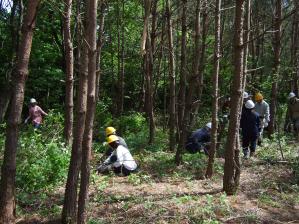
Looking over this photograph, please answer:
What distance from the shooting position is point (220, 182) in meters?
9.16

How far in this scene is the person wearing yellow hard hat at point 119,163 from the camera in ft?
33.6

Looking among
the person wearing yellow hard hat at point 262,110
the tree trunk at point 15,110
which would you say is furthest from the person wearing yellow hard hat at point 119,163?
the person wearing yellow hard hat at point 262,110

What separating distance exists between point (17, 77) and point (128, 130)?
11.3 metres

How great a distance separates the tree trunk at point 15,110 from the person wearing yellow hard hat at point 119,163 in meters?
3.43

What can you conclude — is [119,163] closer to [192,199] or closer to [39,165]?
[39,165]

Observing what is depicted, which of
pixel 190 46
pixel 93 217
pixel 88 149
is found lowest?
pixel 93 217

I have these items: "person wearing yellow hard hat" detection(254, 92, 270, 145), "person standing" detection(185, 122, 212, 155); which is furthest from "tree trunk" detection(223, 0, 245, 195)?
"person wearing yellow hard hat" detection(254, 92, 270, 145)

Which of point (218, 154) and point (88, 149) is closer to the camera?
point (88, 149)

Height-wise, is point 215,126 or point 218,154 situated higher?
point 215,126

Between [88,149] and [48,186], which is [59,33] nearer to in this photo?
[48,186]

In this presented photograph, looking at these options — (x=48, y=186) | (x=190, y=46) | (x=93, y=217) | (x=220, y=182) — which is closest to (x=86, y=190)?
(x=93, y=217)

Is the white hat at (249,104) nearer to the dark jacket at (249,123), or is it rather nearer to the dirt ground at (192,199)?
the dark jacket at (249,123)

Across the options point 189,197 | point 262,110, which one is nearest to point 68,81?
point 189,197

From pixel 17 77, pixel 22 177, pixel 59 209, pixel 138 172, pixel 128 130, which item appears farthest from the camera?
pixel 128 130
